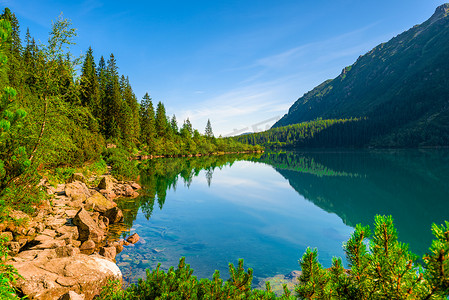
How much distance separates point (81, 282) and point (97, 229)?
6.09m

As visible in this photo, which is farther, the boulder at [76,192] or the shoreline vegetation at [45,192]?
the boulder at [76,192]

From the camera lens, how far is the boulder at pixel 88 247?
10727 mm

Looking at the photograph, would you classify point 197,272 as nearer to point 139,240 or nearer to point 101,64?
point 139,240

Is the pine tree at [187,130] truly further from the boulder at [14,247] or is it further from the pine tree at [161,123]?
the boulder at [14,247]

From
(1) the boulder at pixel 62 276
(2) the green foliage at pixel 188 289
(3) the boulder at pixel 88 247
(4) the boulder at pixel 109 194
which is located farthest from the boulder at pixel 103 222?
(2) the green foliage at pixel 188 289

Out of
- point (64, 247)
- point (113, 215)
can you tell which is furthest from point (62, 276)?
point (113, 215)

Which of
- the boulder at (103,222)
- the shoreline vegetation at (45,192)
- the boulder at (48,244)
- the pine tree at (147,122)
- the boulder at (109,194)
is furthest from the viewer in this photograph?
the pine tree at (147,122)

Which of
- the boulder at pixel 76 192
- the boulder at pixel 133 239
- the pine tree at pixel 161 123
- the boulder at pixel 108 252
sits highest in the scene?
the pine tree at pixel 161 123

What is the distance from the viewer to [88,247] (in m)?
10.9

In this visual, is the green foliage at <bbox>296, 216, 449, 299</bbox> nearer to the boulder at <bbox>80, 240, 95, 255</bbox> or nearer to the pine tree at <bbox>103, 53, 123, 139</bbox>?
the boulder at <bbox>80, 240, 95, 255</bbox>

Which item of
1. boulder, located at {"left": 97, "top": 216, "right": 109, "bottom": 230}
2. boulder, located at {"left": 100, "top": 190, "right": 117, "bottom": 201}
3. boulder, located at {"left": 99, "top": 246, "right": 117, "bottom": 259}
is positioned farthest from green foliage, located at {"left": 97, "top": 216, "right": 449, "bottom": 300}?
boulder, located at {"left": 100, "top": 190, "right": 117, "bottom": 201}

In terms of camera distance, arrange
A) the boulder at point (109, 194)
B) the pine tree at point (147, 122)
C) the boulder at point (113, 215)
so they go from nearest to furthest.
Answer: the boulder at point (113, 215) < the boulder at point (109, 194) < the pine tree at point (147, 122)

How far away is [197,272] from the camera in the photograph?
34.0 ft

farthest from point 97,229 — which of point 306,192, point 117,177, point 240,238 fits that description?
point 306,192
